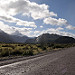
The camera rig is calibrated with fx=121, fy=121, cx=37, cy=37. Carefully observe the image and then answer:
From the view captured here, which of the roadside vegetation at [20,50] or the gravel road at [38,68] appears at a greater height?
the roadside vegetation at [20,50]

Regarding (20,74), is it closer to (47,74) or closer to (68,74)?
(47,74)

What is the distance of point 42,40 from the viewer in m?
52.6

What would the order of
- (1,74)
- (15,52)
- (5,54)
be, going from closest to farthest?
(1,74)
(5,54)
(15,52)

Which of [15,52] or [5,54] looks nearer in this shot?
[5,54]

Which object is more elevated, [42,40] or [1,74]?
[42,40]

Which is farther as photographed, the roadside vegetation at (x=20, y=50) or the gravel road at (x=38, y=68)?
the roadside vegetation at (x=20, y=50)

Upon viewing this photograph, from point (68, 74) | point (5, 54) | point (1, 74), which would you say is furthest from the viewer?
point (5, 54)

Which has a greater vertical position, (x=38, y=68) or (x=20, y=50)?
(x=20, y=50)

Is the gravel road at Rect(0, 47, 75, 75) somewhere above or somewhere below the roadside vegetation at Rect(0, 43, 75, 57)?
below

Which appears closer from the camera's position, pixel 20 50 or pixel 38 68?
pixel 38 68

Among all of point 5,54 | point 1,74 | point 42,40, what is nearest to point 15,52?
point 5,54

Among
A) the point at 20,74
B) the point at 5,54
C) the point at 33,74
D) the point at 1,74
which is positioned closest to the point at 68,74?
the point at 33,74

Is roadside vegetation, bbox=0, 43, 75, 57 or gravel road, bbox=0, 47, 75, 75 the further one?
roadside vegetation, bbox=0, 43, 75, 57

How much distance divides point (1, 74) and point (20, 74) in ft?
3.48
